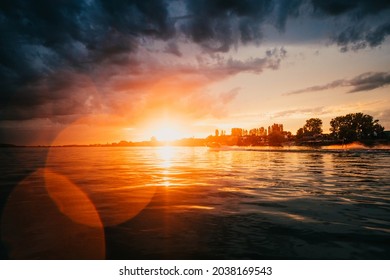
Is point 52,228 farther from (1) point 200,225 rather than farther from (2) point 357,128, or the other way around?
(2) point 357,128

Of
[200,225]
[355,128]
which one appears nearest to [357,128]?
[355,128]

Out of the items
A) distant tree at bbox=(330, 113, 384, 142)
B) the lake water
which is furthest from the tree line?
the lake water

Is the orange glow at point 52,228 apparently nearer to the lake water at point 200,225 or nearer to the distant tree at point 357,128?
the lake water at point 200,225

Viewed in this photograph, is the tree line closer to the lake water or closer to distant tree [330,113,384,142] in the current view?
distant tree [330,113,384,142]

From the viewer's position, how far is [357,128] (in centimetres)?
14350

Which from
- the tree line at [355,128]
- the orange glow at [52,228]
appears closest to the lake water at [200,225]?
the orange glow at [52,228]

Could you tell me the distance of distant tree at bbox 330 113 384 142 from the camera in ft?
445

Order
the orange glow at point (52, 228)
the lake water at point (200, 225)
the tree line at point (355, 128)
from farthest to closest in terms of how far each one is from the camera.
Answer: the tree line at point (355, 128) < the orange glow at point (52, 228) < the lake water at point (200, 225)

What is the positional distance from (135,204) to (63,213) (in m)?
3.12

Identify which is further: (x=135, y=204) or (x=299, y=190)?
(x=299, y=190)

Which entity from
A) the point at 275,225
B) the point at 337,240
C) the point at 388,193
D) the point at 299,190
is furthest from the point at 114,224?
the point at 388,193

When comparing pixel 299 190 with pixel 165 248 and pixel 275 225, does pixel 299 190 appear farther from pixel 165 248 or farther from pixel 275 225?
pixel 165 248

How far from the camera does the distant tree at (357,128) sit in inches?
5339
